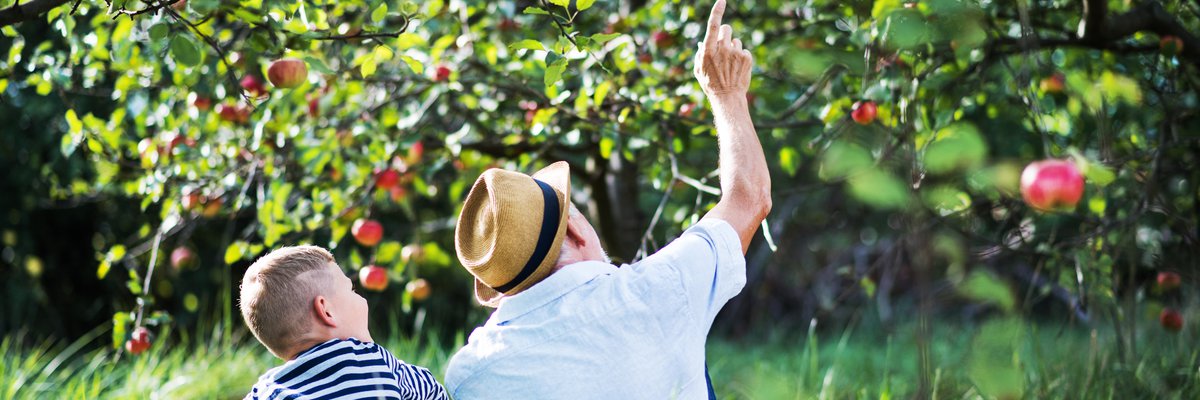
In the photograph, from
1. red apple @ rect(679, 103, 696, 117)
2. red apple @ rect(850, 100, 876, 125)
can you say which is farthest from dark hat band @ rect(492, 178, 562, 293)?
red apple @ rect(679, 103, 696, 117)

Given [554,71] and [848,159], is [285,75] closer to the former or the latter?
[554,71]

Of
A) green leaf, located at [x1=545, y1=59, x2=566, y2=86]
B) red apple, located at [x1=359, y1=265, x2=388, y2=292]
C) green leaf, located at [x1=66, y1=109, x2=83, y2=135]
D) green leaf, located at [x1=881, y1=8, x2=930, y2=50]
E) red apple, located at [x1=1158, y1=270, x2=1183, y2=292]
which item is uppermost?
green leaf, located at [x1=881, y1=8, x2=930, y2=50]

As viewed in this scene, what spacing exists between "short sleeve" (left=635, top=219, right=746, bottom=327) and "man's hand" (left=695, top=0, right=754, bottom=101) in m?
0.27

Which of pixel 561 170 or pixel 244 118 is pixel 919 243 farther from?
pixel 244 118

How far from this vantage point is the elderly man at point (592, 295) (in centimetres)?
150

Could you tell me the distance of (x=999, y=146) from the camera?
5191mm

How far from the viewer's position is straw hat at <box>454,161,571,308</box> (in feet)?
5.16

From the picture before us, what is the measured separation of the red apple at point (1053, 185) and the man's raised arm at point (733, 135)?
1.29 feet

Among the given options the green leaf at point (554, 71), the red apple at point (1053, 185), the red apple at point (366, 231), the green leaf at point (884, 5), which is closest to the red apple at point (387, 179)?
the red apple at point (366, 231)

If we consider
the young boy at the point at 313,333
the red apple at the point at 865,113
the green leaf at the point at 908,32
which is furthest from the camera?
the red apple at the point at 865,113

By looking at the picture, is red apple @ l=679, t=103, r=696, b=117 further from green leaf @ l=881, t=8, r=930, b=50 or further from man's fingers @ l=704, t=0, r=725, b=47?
green leaf @ l=881, t=8, r=930, b=50

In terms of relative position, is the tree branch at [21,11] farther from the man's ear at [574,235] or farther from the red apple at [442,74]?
the red apple at [442,74]

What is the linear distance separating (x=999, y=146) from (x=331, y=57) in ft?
11.1

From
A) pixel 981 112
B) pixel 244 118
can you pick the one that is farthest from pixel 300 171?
pixel 981 112
